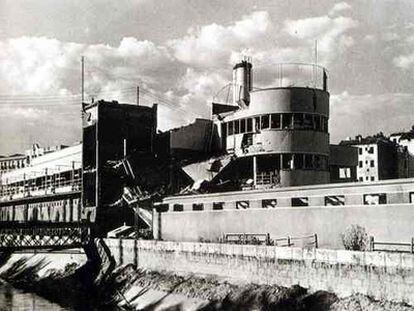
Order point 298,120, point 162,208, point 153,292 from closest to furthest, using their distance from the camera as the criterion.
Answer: point 153,292 → point 162,208 → point 298,120

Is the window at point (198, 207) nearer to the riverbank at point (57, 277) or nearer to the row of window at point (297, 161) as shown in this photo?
the row of window at point (297, 161)

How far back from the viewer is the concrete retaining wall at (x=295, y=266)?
72.9 ft

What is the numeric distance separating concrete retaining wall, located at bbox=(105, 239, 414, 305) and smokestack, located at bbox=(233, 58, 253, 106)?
20.6 metres

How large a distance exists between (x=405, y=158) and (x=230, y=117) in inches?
2356

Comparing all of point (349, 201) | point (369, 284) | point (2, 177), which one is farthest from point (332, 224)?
point (2, 177)

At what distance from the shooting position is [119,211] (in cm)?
5116

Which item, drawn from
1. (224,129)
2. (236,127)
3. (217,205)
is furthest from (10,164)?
(217,205)

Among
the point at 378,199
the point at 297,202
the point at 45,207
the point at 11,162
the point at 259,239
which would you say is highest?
the point at 11,162

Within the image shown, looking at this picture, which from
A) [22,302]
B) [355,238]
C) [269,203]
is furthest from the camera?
[22,302]

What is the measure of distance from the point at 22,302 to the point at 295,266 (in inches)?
804

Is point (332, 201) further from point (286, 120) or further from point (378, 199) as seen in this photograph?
point (286, 120)

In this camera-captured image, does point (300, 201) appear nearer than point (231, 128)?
Yes

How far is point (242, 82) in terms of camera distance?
55188 mm

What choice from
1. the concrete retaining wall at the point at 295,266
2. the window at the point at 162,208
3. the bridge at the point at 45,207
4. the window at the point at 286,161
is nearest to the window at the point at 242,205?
the concrete retaining wall at the point at 295,266
